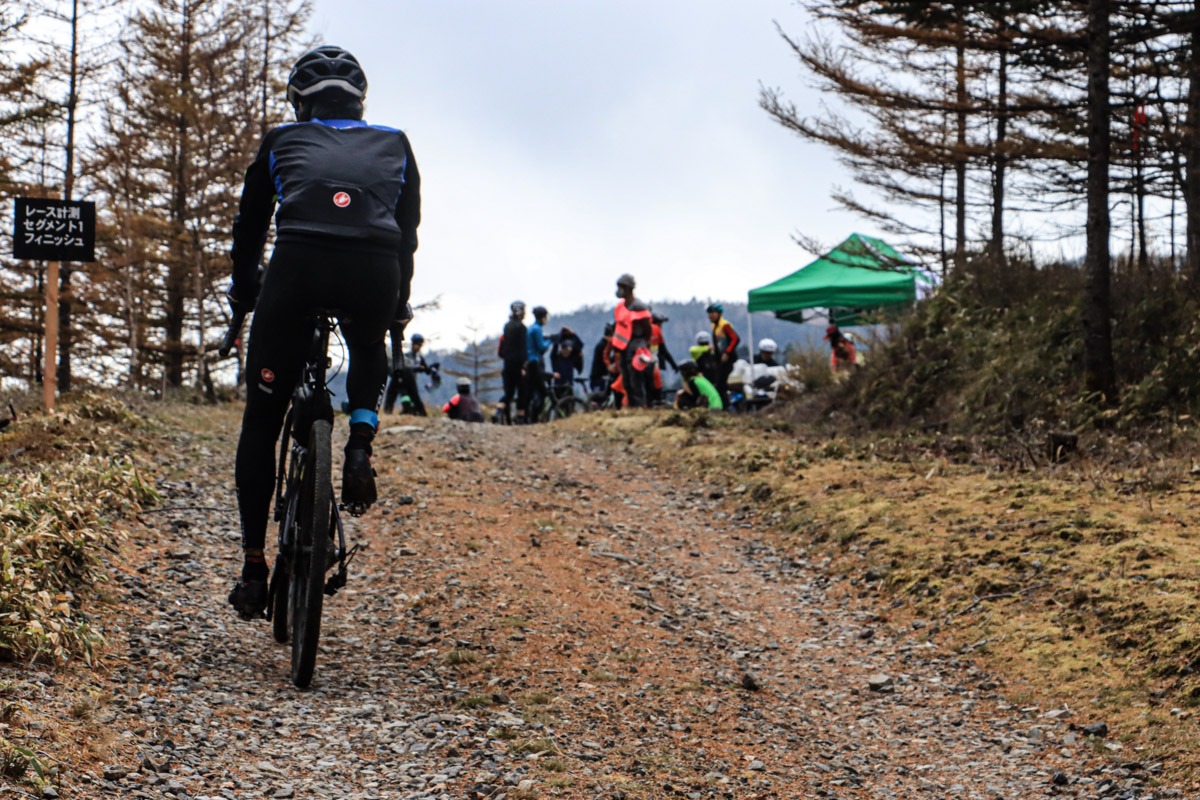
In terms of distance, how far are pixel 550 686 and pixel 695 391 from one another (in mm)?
13141

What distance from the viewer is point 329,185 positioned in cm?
440

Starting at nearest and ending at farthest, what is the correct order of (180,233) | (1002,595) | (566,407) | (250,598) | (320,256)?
(320,256), (250,598), (1002,595), (566,407), (180,233)

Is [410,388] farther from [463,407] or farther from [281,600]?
[281,600]

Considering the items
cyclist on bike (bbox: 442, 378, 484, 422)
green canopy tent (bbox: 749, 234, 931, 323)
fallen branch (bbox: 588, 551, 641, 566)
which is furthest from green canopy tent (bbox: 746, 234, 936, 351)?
fallen branch (bbox: 588, 551, 641, 566)

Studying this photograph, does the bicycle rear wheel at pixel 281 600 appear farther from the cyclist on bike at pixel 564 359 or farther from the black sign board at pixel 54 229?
the cyclist on bike at pixel 564 359

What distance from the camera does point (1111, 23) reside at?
495 inches

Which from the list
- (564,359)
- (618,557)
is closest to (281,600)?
(618,557)

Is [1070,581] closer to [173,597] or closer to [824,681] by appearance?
[824,681]

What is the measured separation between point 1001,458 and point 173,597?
7120mm

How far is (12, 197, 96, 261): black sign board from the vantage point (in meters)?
9.48

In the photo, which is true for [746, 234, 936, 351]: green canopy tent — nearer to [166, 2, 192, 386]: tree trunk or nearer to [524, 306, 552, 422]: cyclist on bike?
[524, 306, 552, 422]: cyclist on bike

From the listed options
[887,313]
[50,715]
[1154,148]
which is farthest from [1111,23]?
[50,715]

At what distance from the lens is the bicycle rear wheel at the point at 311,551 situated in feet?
14.5

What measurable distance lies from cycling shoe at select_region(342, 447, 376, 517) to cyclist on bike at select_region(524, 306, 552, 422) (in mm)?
14277
